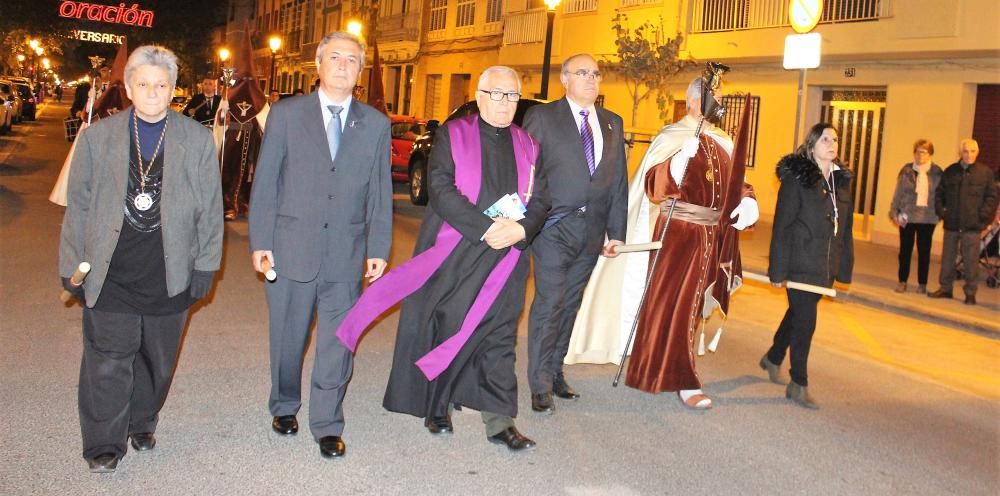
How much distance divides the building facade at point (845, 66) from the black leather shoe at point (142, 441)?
Result: 509 inches

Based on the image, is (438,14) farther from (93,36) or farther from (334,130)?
(334,130)

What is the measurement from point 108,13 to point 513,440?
50759 millimetres

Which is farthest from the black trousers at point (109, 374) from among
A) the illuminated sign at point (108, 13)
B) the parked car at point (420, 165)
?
the illuminated sign at point (108, 13)

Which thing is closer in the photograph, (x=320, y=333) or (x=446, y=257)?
(x=320, y=333)

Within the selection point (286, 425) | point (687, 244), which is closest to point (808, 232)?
point (687, 244)

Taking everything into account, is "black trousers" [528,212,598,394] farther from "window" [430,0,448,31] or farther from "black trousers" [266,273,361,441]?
"window" [430,0,448,31]

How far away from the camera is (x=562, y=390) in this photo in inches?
252

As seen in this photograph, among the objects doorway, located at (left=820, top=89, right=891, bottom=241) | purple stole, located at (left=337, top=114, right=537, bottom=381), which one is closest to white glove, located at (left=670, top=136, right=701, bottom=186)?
purple stole, located at (left=337, top=114, right=537, bottom=381)

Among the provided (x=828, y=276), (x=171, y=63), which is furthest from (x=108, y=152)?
(x=828, y=276)

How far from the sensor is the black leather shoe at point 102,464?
4.44m

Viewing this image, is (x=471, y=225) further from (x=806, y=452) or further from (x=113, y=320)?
(x=806, y=452)

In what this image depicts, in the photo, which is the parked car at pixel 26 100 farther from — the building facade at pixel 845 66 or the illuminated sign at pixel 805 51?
the illuminated sign at pixel 805 51

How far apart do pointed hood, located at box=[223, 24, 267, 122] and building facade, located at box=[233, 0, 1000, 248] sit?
6615mm

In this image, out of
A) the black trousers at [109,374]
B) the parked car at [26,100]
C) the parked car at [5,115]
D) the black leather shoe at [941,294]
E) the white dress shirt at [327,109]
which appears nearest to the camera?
the black trousers at [109,374]
